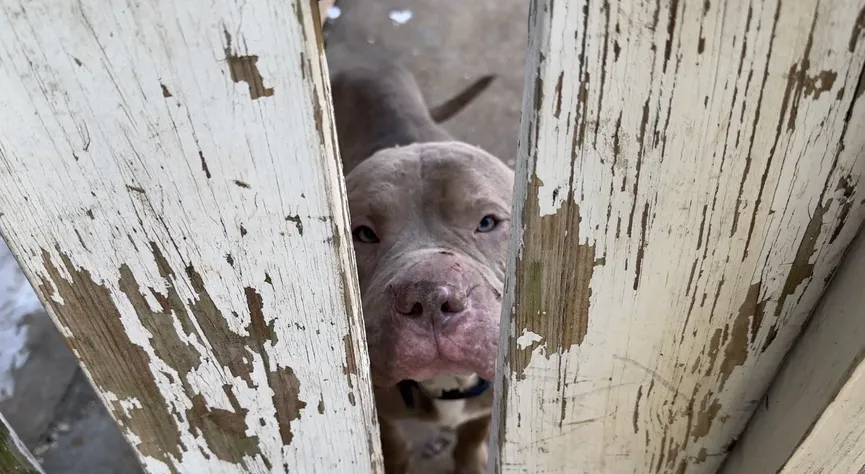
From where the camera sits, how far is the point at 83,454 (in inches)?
78.0

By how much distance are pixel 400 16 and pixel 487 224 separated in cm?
236

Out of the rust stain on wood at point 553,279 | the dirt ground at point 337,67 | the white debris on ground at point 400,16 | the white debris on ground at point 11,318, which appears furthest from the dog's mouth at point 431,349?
the white debris on ground at point 400,16

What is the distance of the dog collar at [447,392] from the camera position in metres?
1.56

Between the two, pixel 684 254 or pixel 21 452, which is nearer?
pixel 684 254

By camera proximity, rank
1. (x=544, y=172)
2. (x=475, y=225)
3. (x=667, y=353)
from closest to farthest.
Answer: (x=544, y=172) → (x=667, y=353) → (x=475, y=225)

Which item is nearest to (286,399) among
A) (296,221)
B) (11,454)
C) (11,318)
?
(296,221)

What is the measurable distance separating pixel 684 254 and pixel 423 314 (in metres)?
0.59

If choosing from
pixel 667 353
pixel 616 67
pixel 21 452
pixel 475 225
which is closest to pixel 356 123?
pixel 475 225

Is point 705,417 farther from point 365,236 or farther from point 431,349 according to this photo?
point 365,236

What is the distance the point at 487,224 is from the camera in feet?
5.13

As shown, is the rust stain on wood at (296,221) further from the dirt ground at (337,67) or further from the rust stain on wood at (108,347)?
the dirt ground at (337,67)

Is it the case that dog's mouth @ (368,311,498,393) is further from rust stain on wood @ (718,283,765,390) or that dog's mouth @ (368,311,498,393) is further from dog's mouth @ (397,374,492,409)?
rust stain on wood @ (718,283,765,390)

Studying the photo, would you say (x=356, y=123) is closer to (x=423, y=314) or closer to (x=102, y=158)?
(x=423, y=314)

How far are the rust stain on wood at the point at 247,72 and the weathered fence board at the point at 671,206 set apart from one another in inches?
8.2
